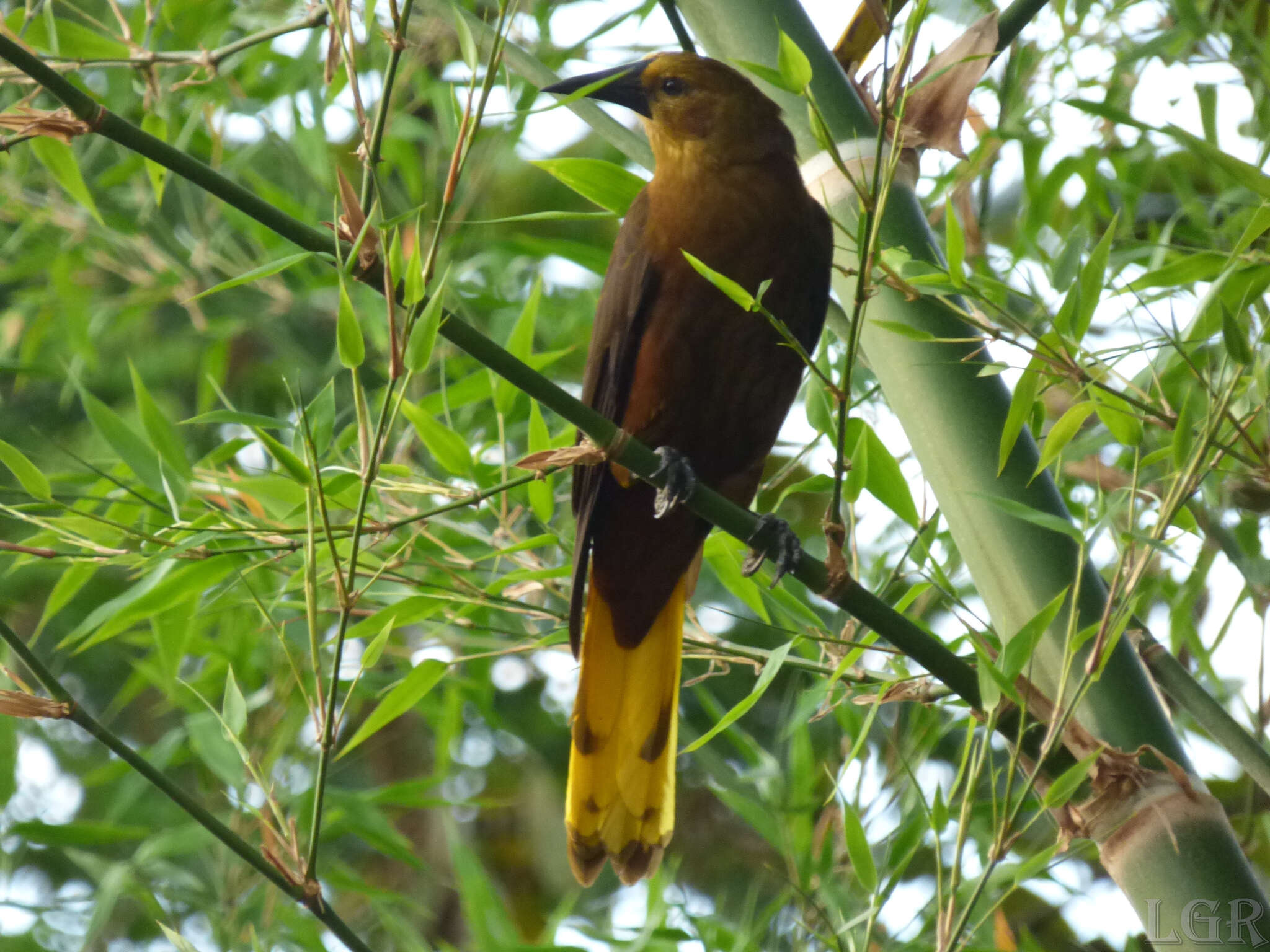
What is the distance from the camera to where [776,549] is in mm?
1855

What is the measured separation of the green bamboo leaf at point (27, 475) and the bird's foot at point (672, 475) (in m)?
0.85

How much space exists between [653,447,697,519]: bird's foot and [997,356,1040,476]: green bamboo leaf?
0.49 m

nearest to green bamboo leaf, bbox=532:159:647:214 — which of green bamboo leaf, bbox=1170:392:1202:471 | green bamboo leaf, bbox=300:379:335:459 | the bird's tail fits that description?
green bamboo leaf, bbox=300:379:335:459

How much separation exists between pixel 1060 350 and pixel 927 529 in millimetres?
501

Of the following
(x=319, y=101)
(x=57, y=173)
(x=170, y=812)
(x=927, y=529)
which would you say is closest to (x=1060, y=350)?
(x=927, y=529)

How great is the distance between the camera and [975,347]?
173 centimetres

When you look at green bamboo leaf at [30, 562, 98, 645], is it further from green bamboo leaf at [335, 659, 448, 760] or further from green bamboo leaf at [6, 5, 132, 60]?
green bamboo leaf at [6, 5, 132, 60]

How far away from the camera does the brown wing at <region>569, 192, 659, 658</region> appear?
218 cm

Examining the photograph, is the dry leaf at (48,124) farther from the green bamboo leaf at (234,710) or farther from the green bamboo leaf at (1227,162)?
the green bamboo leaf at (1227,162)

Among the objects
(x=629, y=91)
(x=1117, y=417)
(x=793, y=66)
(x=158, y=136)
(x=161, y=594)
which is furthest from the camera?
(x=629, y=91)

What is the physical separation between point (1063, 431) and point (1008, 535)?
239mm

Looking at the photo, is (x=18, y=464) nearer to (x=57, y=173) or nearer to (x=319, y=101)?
(x=57, y=173)

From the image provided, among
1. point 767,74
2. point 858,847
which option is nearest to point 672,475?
point 858,847

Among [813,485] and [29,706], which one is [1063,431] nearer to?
[813,485]
